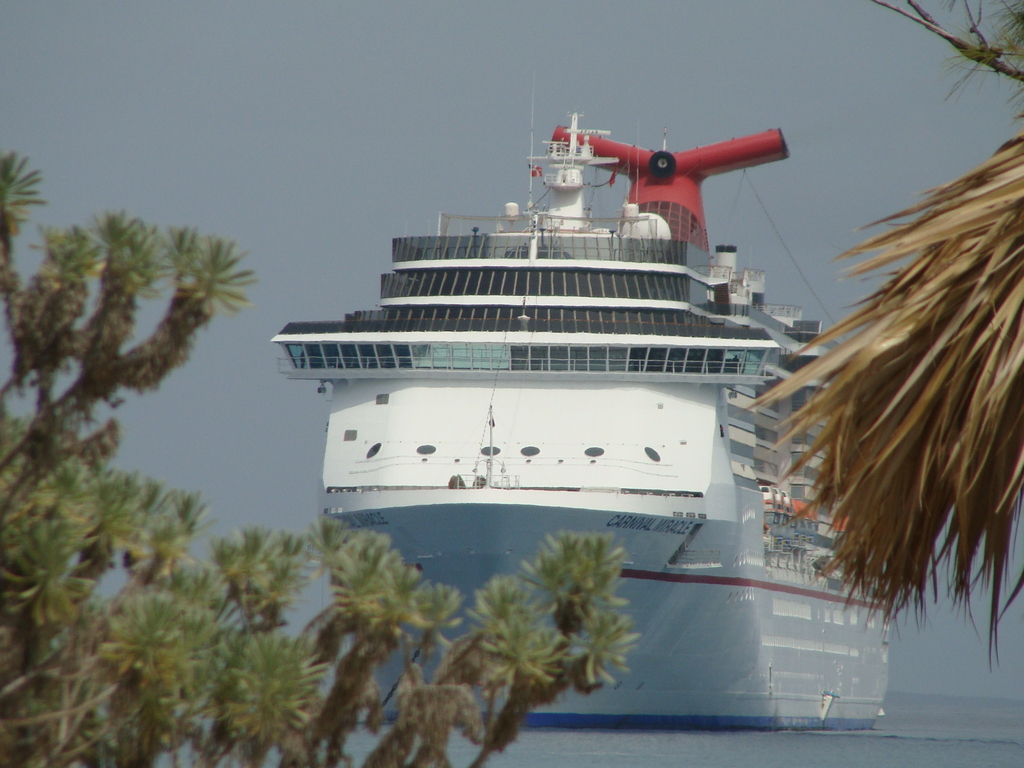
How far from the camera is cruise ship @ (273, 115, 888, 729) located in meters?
33.5

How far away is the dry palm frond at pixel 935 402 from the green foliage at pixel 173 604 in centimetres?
388

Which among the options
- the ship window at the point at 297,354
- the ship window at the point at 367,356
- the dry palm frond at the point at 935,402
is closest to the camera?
the dry palm frond at the point at 935,402

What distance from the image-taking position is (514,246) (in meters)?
37.9

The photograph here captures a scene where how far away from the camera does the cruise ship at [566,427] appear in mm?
33531

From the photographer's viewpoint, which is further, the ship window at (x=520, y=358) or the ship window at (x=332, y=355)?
the ship window at (x=332, y=355)

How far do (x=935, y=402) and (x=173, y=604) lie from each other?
15.2 ft

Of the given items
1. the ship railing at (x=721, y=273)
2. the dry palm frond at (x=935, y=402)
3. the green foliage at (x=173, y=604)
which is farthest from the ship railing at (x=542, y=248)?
the dry palm frond at (x=935, y=402)

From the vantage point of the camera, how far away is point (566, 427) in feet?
115

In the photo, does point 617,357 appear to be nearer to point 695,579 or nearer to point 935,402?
point 695,579

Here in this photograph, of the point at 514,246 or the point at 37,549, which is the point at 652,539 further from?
the point at 37,549

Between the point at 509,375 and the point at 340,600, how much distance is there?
2674 cm

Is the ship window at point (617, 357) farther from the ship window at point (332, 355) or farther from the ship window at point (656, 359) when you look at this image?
the ship window at point (332, 355)

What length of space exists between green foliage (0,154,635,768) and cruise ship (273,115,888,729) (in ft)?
75.3

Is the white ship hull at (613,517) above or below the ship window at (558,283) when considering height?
below
